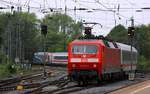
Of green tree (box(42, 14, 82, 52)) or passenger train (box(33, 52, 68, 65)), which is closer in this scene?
passenger train (box(33, 52, 68, 65))

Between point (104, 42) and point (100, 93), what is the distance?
32.1 feet

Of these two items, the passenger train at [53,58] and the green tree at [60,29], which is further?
the green tree at [60,29]

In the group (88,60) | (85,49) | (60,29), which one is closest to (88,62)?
(88,60)

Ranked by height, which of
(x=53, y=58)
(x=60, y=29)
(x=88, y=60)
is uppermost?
(x=60, y=29)

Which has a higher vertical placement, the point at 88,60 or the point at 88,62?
the point at 88,60

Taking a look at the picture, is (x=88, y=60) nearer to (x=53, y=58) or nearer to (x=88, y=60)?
(x=88, y=60)

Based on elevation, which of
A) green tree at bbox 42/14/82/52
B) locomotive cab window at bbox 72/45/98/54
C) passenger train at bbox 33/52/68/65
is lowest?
passenger train at bbox 33/52/68/65

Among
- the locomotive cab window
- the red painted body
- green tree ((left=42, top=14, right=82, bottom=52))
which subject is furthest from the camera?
green tree ((left=42, top=14, right=82, bottom=52))

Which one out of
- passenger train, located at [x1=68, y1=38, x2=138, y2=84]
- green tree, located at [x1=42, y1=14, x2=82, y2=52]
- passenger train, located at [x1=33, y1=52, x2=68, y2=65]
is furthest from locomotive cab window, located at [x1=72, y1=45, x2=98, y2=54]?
green tree, located at [x1=42, y1=14, x2=82, y2=52]

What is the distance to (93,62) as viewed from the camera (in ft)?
107

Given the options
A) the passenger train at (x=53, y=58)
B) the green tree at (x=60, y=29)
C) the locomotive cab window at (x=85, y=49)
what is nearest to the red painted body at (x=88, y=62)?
the locomotive cab window at (x=85, y=49)

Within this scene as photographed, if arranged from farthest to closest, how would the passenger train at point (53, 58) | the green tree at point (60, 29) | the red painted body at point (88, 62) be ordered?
1. the green tree at point (60, 29)
2. the passenger train at point (53, 58)
3. the red painted body at point (88, 62)

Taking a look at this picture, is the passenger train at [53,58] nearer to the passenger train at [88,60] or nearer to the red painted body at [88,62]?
the passenger train at [88,60]

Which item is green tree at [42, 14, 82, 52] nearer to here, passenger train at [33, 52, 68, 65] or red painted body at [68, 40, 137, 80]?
passenger train at [33, 52, 68, 65]
